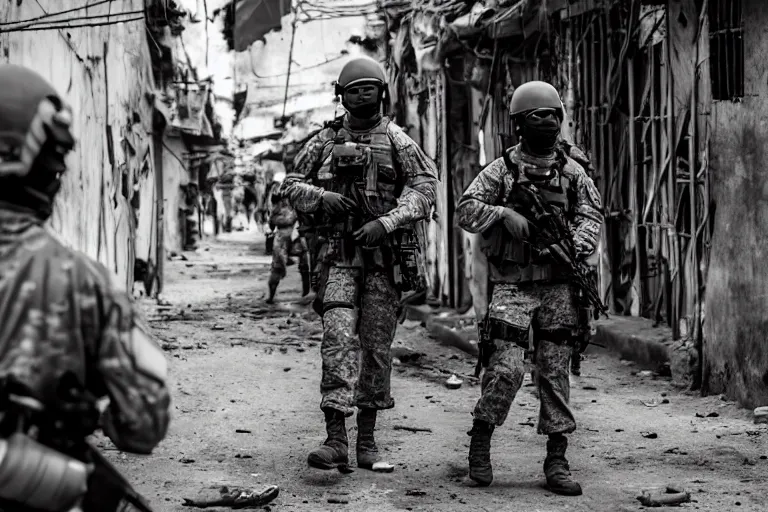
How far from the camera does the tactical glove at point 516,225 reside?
5.25 metres

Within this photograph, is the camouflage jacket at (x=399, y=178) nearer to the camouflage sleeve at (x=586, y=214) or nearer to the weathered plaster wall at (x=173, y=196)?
the camouflage sleeve at (x=586, y=214)

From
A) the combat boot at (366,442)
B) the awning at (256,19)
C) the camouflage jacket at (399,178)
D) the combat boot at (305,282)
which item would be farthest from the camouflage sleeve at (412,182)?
the awning at (256,19)

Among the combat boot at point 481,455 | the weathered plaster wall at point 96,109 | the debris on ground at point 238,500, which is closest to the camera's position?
the debris on ground at point 238,500

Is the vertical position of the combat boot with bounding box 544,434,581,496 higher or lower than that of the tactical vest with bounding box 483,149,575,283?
lower

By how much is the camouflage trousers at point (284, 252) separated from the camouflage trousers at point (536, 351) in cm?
1008

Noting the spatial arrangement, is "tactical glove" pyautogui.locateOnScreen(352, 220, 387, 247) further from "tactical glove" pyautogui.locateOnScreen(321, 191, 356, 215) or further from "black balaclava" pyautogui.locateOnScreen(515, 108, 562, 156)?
"black balaclava" pyautogui.locateOnScreen(515, 108, 562, 156)

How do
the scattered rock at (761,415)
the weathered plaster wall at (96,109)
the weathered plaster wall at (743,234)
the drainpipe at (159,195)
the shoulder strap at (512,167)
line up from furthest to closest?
the drainpipe at (159,195)
the weathered plaster wall at (96,109)
the weathered plaster wall at (743,234)
the scattered rock at (761,415)
the shoulder strap at (512,167)

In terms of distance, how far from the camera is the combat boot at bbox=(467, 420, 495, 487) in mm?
5293

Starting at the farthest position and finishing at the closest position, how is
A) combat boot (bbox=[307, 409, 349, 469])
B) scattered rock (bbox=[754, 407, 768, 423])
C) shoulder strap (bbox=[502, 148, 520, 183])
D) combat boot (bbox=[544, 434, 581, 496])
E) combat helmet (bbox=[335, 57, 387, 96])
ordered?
1. scattered rock (bbox=[754, 407, 768, 423])
2. combat helmet (bbox=[335, 57, 387, 96])
3. combat boot (bbox=[307, 409, 349, 469])
4. shoulder strap (bbox=[502, 148, 520, 183])
5. combat boot (bbox=[544, 434, 581, 496])

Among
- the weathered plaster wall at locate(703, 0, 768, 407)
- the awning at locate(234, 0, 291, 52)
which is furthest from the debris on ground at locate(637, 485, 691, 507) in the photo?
the awning at locate(234, 0, 291, 52)

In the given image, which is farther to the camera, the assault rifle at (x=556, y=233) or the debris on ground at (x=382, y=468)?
the debris on ground at (x=382, y=468)

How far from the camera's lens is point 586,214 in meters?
5.43

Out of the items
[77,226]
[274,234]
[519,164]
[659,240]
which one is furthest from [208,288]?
[519,164]

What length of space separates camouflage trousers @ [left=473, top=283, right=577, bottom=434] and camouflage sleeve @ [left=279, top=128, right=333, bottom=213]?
1.18 m
